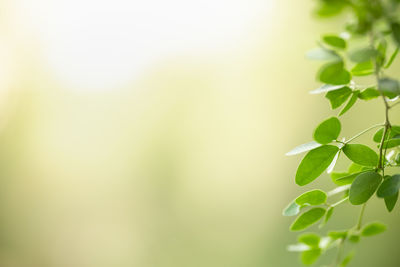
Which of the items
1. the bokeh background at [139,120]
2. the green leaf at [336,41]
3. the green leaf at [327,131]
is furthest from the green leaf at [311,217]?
the bokeh background at [139,120]

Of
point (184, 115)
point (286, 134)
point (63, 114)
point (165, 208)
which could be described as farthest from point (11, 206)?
point (286, 134)

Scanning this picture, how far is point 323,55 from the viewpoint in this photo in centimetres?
34

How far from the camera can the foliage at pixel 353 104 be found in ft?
1.00

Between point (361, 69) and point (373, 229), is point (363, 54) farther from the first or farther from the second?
point (373, 229)

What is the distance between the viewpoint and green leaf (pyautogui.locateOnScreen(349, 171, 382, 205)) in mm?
406

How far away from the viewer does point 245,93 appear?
258 cm

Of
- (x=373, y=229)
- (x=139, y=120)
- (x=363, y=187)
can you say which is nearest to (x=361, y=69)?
(x=363, y=187)

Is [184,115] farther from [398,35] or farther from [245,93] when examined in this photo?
[398,35]

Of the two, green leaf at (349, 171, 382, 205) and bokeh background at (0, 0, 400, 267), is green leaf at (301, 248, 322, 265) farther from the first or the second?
bokeh background at (0, 0, 400, 267)

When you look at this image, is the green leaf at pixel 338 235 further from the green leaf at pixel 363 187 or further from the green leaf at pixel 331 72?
the green leaf at pixel 331 72

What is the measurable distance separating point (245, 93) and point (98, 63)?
1.06 metres

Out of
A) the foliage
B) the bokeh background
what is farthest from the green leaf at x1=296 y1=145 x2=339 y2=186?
the bokeh background

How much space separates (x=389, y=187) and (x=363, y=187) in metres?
0.03

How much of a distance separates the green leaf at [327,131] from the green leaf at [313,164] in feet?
0.05
